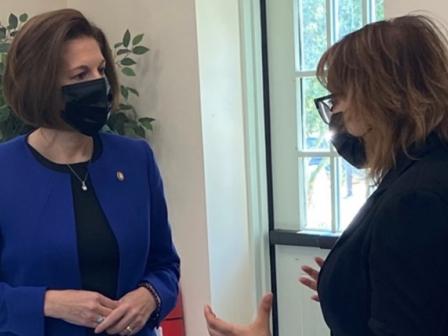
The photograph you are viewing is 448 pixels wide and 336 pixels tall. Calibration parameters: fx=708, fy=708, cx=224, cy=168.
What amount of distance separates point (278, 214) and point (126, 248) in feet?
4.95

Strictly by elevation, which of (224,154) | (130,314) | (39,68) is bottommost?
(130,314)

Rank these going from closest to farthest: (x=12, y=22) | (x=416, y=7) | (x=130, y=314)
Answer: (x=130, y=314) → (x=416, y=7) → (x=12, y=22)

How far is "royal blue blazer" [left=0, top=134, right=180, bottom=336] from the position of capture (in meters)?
1.49

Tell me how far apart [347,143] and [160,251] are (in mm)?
558

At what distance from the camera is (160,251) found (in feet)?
5.68

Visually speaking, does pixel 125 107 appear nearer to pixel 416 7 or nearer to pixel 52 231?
pixel 416 7

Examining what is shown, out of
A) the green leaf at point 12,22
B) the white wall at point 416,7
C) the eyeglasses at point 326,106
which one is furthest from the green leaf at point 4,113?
the eyeglasses at point 326,106

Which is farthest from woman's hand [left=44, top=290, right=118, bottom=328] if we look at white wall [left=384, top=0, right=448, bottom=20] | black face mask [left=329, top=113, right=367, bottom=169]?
white wall [left=384, top=0, right=448, bottom=20]

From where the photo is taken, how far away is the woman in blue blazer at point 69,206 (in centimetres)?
149

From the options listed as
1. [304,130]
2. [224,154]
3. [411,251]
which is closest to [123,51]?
[224,154]

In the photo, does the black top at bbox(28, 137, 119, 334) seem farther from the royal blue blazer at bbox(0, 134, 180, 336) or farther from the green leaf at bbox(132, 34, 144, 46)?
the green leaf at bbox(132, 34, 144, 46)

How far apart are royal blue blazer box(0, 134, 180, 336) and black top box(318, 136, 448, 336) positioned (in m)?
0.57

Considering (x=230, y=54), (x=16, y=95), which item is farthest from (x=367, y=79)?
(x=230, y=54)

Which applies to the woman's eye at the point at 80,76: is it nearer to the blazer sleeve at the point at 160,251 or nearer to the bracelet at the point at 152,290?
the blazer sleeve at the point at 160,251
